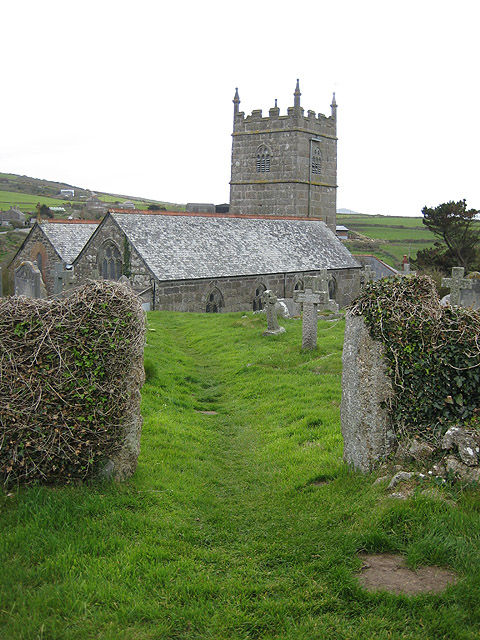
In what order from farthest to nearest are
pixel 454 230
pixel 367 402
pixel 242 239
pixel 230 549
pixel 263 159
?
pixel 263 159 → pixel 454 230 → pixel 242 239 → pixel 367 402 → pixel 230 549

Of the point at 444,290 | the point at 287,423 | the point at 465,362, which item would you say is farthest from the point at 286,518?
the point at 444,290

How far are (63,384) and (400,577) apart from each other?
146 inches

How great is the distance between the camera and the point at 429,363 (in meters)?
6.09

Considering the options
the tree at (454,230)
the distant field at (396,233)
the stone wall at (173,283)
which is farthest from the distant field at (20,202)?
the tree at (454,230)

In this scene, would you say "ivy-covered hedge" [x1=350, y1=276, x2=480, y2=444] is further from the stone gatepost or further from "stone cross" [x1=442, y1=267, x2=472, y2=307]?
"stone cross" [x1=442, y1=267, x2=472, y2=307]

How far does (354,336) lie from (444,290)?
22495mm

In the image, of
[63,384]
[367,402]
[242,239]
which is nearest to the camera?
[63,384]

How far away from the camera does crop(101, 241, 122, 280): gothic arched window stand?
25.9m

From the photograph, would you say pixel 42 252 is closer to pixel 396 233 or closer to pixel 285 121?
pixel 285 121

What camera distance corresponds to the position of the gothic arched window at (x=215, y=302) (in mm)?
27031

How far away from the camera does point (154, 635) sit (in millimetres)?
4016

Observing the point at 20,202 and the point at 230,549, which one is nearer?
the point at 230,549

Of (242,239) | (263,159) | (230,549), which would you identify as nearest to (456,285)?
(230,549)

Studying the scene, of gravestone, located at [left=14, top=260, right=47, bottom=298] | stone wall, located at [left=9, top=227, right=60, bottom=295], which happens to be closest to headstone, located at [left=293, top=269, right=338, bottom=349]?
gravestone, located at [left=14, top=260, right=47, bottom=298]
